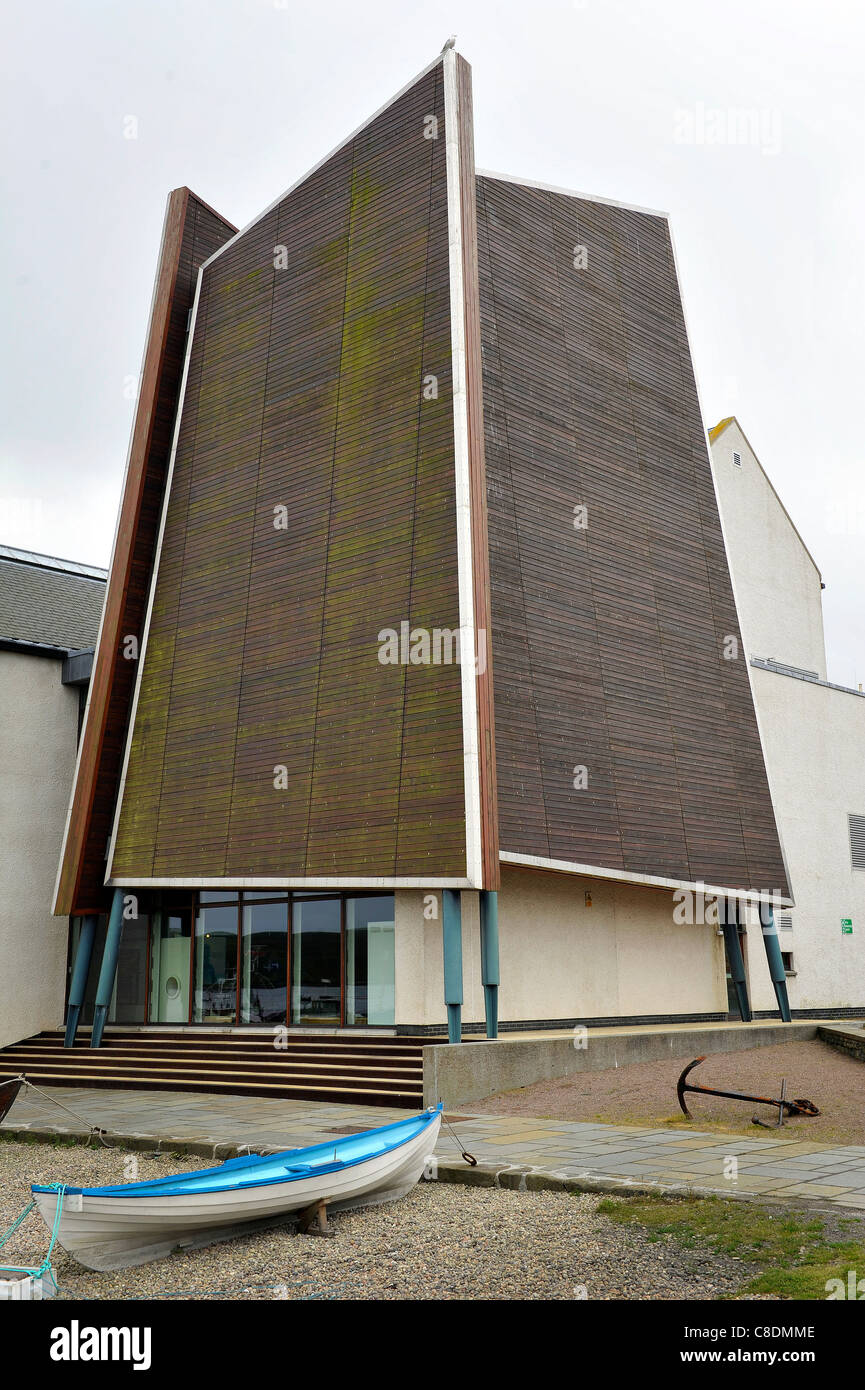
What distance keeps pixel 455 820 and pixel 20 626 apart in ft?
46.1

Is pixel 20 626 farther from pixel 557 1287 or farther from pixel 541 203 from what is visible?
pixel 557 1287

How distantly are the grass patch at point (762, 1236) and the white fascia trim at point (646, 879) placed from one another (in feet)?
29.3

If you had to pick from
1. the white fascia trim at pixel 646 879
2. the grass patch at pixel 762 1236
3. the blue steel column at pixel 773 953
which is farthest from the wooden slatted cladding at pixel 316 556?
the blue steel column at pixel 773 953

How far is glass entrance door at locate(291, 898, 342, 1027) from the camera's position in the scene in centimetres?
1925

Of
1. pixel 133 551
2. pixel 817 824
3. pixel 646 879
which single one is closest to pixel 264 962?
pixel 646 879

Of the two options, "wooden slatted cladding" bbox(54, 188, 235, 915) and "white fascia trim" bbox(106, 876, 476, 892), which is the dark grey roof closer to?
"wooden slatted cladding" bbox(54, 188, 235, 915)

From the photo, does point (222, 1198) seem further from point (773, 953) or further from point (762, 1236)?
point (773, 953)

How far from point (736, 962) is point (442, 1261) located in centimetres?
1643

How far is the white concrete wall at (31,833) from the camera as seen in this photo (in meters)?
23.0

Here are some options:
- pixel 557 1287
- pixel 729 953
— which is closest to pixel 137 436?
pixel 729 953

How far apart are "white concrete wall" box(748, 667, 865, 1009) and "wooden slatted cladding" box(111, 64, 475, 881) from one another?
1183cm

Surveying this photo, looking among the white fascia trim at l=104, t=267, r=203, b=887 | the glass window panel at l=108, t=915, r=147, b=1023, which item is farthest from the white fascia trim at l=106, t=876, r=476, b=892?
the glass window panel at l=108, t=915, r=147, b=1023

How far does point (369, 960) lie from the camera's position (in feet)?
61.9

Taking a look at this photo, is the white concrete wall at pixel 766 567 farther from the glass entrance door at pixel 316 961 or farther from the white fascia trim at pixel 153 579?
the glass entrance door at pixel 316 961
